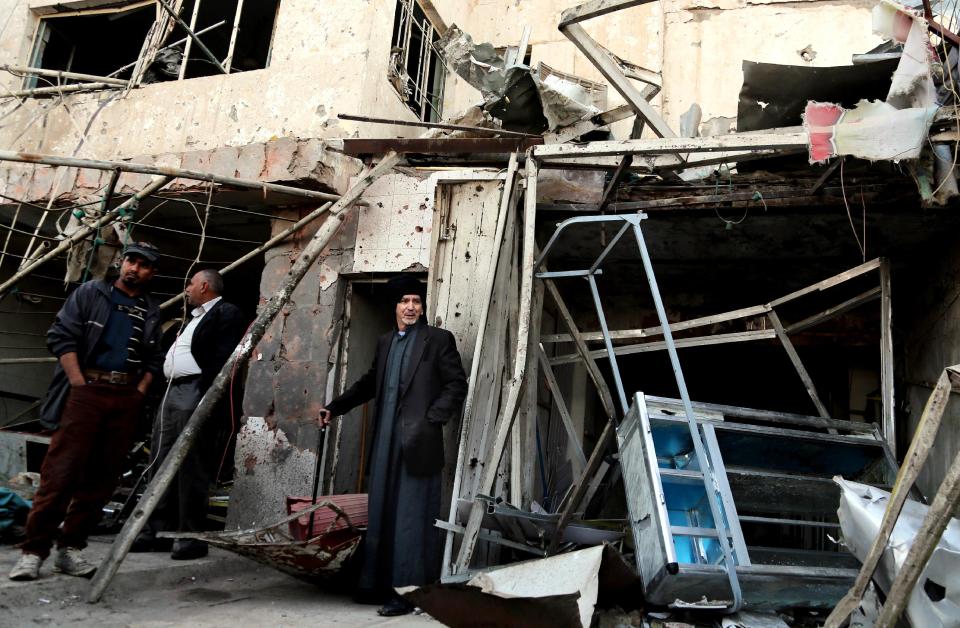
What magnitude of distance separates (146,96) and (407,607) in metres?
5.87

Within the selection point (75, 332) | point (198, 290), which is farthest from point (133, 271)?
point (198, 290)

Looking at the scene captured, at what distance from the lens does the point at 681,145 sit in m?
4.50

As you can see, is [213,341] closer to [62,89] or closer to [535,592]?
[535,592]

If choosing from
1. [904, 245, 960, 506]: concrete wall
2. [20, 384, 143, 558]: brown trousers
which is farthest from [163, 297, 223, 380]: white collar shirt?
[904, 245, 960, 506]: concrete wall

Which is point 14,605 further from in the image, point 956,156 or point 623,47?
point 623,47

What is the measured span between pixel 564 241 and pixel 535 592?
10.8ft

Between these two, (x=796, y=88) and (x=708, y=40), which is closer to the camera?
(x=796, y=88)

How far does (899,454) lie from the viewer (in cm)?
621

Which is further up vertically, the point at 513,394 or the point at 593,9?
the point at 593,9

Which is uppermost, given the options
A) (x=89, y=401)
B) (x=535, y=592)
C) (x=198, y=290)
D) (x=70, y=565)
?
(x=198, y=290)

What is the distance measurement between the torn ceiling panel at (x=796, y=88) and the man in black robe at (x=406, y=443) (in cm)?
250

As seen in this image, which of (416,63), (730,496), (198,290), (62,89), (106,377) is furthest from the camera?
(416,63)

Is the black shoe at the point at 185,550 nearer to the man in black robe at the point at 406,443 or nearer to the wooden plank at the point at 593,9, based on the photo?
the man in black robe at the point at 406,443

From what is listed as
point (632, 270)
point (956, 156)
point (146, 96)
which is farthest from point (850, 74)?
point (146, 96)
